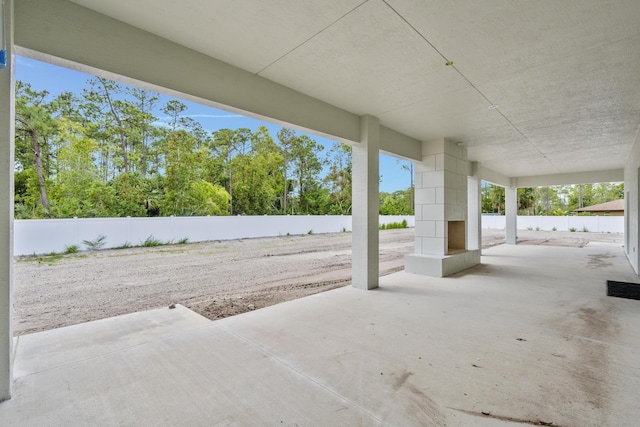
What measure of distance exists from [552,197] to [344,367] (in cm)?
4590

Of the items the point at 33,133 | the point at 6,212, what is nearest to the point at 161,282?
the point at 6,212

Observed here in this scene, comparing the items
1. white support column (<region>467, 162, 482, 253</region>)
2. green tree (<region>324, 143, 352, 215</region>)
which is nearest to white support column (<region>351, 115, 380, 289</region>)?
white support column (<region>467, 162, 482, 253</region>)

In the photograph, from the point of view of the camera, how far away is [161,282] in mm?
6062

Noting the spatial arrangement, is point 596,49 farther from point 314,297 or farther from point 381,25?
point 314,297

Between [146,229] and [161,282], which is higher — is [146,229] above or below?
above

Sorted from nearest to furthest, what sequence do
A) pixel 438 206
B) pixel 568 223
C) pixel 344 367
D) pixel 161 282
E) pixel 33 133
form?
pixel 344 367, pixel 161 282, pixel 438 206, pixel 33 133, pixel 568 223

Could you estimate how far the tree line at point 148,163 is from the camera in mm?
12523

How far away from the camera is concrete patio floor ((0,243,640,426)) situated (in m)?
1.80

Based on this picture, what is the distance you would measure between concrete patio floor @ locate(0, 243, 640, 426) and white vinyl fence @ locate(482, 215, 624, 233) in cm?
2119

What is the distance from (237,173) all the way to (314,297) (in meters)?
17.0

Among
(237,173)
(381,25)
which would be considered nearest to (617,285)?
(381,25)

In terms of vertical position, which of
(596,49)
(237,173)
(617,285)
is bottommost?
(617,285)

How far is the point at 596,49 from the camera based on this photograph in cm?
281

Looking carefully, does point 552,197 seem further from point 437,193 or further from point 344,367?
point 344,367
